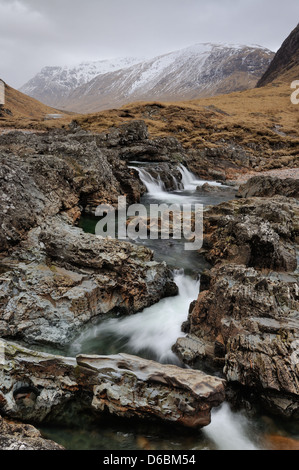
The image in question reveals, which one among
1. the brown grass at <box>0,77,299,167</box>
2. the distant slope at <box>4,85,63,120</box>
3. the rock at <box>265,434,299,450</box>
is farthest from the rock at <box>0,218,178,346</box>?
the distant slope at <box>4,85,63,120</box>

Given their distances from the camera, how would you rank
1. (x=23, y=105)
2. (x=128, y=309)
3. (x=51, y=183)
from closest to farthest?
1. (x=128, y=309)
2. (x=51, y=183)
3. (x=23, y=105)

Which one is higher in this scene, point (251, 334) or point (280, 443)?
point (251, 334)

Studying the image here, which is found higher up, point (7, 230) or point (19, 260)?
point (7, 230)

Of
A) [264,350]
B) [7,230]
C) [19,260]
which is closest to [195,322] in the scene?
[264,350]

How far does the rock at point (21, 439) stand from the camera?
9.01ft

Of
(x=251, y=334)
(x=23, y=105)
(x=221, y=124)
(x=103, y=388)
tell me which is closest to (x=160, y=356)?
(x=103, y=388)

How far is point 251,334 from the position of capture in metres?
4.25

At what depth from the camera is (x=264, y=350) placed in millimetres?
3977

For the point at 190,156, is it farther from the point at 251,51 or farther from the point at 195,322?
the point at 251,51

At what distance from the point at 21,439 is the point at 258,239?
19.8 ft

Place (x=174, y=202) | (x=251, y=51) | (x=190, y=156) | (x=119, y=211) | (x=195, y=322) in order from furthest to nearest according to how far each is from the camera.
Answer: (x=251, y=51), (x=190, y=156), (x=174, y=202), (x=119, y=211), (x=195, y=322)

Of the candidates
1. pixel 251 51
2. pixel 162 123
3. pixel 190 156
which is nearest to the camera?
pixel 190 156

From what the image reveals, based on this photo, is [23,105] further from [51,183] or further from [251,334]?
[251,334]

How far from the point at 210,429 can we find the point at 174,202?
42.0ft
